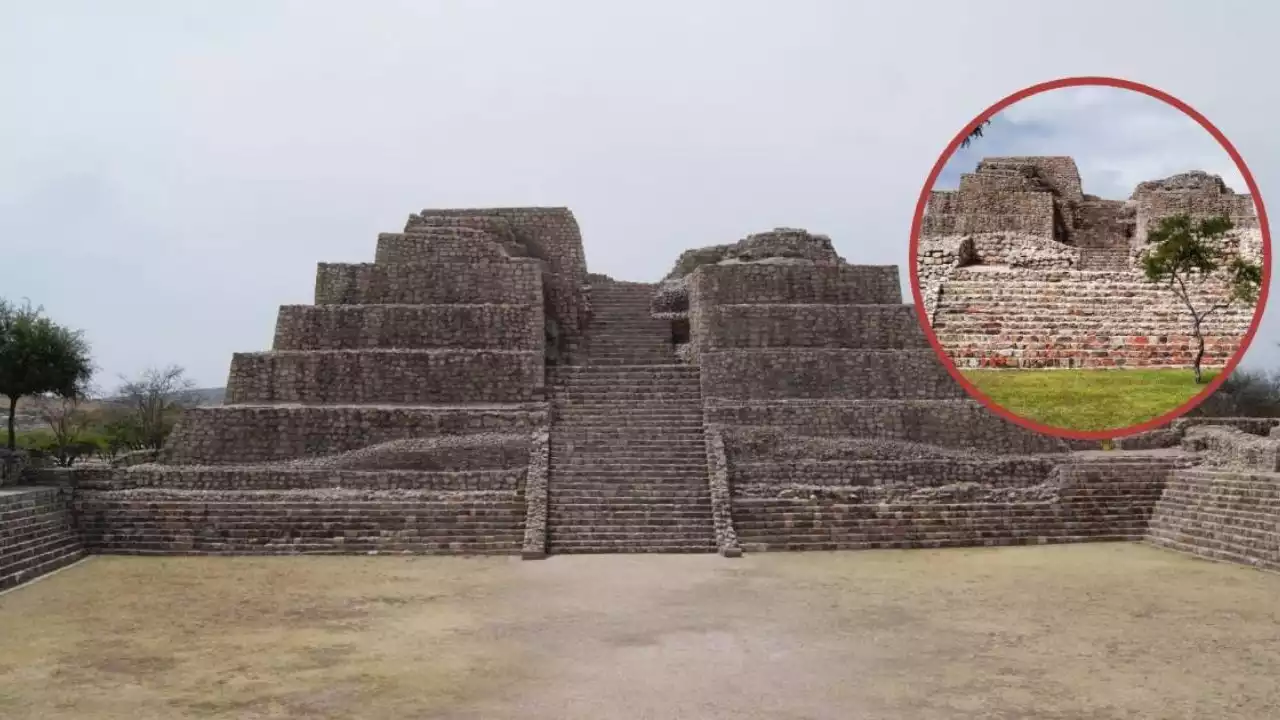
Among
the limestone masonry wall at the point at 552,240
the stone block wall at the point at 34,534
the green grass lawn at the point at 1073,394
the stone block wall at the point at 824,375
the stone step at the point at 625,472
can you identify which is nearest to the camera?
the green grass lawn at the point at 1073,394

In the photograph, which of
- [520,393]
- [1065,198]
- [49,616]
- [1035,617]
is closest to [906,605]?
[1035,617]

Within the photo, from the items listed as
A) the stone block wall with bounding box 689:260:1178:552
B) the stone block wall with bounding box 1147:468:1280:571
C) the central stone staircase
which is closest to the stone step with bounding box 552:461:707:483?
the central stone staircase

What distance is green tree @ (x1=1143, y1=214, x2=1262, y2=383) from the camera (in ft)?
25.4

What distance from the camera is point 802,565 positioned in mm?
12727

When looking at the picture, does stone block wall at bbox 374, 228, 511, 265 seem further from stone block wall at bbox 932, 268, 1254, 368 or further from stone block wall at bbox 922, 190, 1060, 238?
stone block wall at bbox 932, 268, 1254, 368

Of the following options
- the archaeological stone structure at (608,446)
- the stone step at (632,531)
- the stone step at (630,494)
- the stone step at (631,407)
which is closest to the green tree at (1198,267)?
the archaeological stone structure at (608,446)

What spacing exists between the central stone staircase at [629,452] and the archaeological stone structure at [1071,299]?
5206mm

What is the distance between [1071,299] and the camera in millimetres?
13727

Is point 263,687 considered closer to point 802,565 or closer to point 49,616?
point 49,616

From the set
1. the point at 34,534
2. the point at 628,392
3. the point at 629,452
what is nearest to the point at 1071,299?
the point at 629,452

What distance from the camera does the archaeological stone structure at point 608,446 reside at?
14141 mm

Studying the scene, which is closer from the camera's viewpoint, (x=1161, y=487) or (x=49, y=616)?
(x=49, y=616)

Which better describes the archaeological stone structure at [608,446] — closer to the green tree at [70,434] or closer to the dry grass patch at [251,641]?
the dry grass patch at [251,641]

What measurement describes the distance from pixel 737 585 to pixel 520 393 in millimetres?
8948
